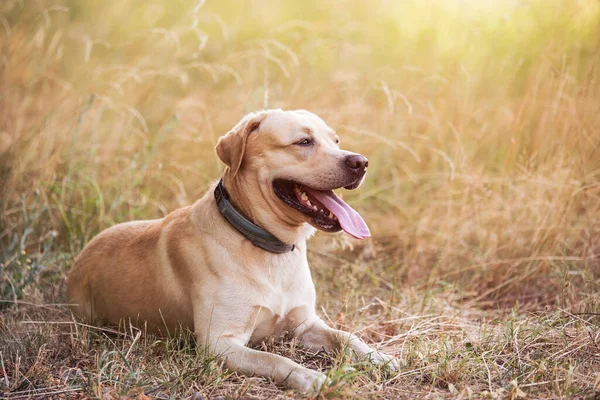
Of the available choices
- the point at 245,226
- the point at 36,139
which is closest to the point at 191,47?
the point at 36,139

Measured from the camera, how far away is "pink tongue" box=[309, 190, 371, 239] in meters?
3.13

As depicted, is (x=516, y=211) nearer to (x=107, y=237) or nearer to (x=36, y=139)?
(x=107, y=237)

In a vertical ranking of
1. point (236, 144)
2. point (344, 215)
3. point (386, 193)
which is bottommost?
point (386, 193)

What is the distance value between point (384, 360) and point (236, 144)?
123 centimetres

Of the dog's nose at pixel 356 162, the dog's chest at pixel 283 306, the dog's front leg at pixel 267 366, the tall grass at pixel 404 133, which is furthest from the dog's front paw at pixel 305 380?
the tall grass at pixel 404 133

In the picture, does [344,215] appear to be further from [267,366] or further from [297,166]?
[267,366]

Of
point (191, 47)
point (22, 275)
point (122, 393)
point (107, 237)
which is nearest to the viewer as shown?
point (122, 393)

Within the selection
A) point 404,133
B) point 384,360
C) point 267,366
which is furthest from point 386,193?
point 267,366

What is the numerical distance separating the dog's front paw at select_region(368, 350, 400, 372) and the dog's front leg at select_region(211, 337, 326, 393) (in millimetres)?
354

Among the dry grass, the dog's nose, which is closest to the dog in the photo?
the dog's nose

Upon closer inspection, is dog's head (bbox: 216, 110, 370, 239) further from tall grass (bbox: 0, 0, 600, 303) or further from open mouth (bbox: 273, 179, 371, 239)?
tall grass (bbox: 0, 0, 600, 303)

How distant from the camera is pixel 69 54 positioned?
729 cm

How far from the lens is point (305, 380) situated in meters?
2.66

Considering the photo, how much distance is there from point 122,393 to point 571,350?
1.97 metres
